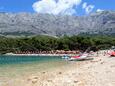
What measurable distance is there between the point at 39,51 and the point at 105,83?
590 ft

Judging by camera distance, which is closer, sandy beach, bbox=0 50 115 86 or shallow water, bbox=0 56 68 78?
sandy beach, bbox=0 50 115 86

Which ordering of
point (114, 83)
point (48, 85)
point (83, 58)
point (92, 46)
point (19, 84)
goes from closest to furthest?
point (114, 83), point (48, 85), point (19, 84), point (83, 58), point (92, 46)

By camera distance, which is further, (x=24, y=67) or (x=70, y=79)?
(x=24, y=67)

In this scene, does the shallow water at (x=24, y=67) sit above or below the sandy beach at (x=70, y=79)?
above

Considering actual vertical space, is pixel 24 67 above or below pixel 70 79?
above

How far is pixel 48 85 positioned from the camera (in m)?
21.1

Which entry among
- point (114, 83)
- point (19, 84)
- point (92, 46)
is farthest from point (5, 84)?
point (92, 46)

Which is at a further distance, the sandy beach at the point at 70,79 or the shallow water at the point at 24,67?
the shallow water at the point at 24,67

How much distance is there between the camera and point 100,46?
19950 cm

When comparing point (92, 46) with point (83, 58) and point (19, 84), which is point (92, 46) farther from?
point (19, 84)

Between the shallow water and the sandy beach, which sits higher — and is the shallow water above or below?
above

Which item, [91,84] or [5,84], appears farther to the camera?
[5,84]

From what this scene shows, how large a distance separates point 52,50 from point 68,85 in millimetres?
177977

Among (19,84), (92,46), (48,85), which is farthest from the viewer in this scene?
(92,46)
